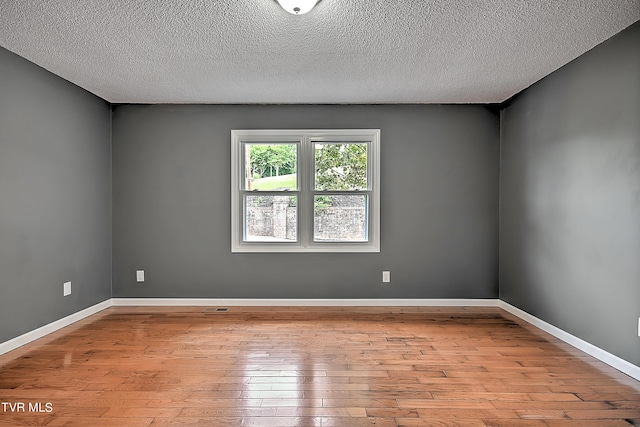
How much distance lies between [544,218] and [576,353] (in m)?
1.26

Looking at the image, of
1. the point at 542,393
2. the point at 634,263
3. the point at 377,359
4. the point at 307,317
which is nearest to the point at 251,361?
the point at 377,359

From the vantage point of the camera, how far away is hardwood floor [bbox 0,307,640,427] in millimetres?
2328

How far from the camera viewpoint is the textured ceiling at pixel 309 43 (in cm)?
262

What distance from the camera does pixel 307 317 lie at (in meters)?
4.42

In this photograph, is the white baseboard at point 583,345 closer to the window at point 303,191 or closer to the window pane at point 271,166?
the window at point 303,191

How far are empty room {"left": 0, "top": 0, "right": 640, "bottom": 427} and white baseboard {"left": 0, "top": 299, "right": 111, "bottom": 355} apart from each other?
0.02 m

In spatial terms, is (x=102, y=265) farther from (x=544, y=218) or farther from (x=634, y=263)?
(x=634, y=263)

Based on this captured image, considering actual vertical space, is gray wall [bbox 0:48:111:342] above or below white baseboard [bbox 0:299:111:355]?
above

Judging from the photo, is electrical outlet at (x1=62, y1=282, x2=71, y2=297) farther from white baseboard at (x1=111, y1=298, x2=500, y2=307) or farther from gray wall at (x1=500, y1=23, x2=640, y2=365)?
gray wall at (x1=500, y1=23, x2=640, y2=365)

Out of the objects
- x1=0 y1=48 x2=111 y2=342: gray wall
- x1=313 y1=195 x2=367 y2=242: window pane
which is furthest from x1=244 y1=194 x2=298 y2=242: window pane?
x1=0 y1=48 x2=111 y2=342: gray wall

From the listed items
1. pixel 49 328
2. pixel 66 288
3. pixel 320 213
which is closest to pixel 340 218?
pixel 320 213

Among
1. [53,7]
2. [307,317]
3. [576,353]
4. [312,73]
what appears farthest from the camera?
[307,317]

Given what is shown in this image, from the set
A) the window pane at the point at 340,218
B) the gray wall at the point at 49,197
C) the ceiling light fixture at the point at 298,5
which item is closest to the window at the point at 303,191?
the window pane at the point at 340,218

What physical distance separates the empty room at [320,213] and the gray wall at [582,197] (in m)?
0.02
